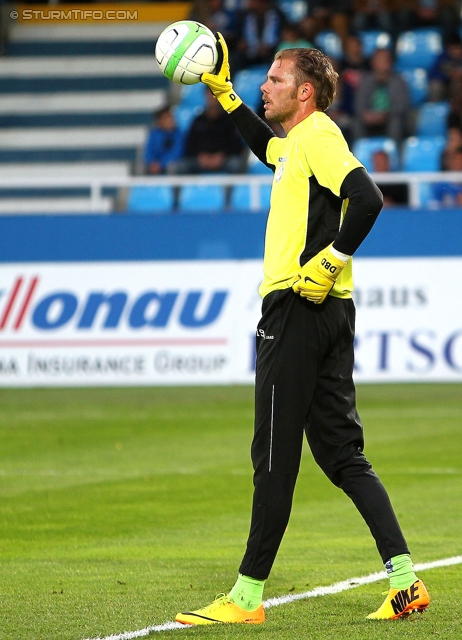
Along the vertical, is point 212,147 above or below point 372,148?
below

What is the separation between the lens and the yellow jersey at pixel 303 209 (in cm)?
486

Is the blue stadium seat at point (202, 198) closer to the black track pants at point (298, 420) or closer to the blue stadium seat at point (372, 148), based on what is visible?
the blue stadium seat at point (372, 148)

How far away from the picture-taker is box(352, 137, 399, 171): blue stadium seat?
17.3 metres

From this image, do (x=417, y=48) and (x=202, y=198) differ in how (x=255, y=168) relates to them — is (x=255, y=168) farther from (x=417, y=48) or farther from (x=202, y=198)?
(x=417, y=48)

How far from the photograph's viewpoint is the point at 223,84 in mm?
5742

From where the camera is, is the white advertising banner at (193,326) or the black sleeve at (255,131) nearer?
the black sleeve at (255,131)

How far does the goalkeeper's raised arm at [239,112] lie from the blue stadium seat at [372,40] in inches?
579

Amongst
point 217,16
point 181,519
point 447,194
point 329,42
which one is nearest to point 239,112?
point 181,519

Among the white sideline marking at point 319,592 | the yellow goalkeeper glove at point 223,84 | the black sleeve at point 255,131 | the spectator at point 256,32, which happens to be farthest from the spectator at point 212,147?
the white sideline marking at point 319,592

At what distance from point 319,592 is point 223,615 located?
0.72 m

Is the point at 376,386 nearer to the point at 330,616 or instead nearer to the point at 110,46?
the point at 330,616

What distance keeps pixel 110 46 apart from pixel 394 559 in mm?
20643

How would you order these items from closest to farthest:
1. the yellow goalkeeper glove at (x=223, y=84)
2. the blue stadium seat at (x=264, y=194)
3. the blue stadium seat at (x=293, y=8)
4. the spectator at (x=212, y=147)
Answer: the yellow goalkeeper glove at (x=223, y=84), the blue stadium seat at (x=264, y=194), the spectator at (x=212, y=147), the blue stadium seat at (x=293, y=8)

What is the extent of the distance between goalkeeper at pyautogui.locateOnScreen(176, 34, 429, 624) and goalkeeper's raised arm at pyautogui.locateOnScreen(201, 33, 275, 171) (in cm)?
58
